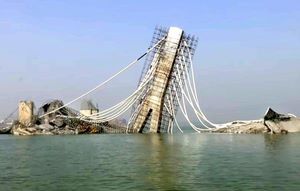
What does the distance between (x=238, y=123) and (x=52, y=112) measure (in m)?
29.5

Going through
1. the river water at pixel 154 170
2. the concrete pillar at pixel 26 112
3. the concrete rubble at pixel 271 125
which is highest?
the concrete pillar at pixel 26 112

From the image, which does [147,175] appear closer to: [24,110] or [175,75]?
[175,75]

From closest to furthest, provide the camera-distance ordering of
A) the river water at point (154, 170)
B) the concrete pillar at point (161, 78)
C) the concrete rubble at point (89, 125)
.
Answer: the river water at point (154, 170) → the concrete rubble at point (89, 125) → the concrete pillar at point (161, 78)

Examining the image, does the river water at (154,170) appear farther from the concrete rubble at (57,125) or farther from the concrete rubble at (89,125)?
the concrete rubble at (57,125)

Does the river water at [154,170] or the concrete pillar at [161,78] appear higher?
the concrete pillar at [161,78]

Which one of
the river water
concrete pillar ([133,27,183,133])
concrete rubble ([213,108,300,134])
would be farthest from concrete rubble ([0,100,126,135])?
the river water

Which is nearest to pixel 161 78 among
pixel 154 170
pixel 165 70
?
pixel 165 70

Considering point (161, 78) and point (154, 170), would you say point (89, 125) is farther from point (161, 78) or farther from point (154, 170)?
point (154, 170)

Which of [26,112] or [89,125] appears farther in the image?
[89,125]

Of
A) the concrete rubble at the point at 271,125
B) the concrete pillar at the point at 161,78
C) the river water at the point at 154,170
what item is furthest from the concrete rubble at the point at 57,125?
the river water at the point at 154,170

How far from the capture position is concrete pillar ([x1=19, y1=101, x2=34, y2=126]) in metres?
89.4

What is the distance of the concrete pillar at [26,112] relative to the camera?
293ft

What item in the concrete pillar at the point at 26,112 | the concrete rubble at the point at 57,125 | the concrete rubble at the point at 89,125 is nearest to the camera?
the concrete rubble at the point at 89,125

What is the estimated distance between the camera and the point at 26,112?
89625mm
